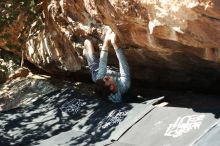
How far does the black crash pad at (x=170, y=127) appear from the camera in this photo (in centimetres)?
422

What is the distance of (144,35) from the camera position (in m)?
4.74

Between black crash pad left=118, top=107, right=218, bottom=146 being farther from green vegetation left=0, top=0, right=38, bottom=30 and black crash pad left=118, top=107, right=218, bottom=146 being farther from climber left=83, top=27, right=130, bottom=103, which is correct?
green vegetation left=0, top=0, right=38, bottom=30

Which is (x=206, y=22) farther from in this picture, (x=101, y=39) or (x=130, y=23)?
(x=101, y=39)

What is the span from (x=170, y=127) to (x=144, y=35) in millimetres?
953

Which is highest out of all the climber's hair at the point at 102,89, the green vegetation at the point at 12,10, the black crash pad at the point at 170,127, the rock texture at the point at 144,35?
the green vegetation at the point at 12,10

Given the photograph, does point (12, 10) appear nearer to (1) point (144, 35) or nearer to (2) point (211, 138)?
(1) point (144, 35)

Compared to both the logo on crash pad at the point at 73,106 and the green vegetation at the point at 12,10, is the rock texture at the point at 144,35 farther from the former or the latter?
the logo on crash pad at the point at 73,106

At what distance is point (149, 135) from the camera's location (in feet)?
14.8

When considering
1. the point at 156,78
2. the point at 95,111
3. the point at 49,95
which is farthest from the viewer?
the point at 49,95

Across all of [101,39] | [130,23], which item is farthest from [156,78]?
[130,23]

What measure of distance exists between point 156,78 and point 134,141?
1.59 m

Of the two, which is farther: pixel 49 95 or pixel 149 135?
pixel 49 95

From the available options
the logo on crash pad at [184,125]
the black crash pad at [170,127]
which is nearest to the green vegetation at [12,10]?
the black crash pad at [170,127]

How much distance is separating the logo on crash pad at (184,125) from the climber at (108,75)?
1.15 metres
